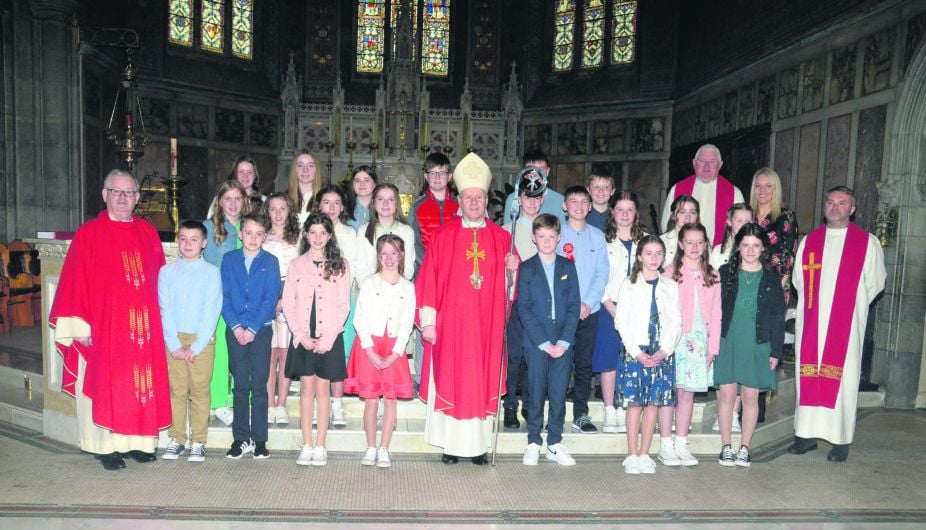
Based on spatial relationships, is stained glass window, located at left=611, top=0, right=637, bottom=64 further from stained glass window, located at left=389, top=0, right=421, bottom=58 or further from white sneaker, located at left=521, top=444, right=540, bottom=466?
white sneaker, located at left=521, top=444, right=540, bottom=466

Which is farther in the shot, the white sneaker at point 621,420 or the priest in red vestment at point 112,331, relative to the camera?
the white sneaker at point 621,420

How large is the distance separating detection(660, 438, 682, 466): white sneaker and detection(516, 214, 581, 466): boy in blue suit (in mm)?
813

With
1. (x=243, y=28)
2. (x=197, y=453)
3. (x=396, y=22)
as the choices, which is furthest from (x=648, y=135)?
(x=197, y=453)

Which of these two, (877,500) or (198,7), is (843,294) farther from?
(198,7)

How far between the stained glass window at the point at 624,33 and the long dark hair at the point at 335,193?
1138cm

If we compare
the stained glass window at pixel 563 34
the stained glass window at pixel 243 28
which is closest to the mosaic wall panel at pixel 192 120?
the stained glass window at pixel 243 28

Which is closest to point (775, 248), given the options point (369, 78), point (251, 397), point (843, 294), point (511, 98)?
point (843, 294)

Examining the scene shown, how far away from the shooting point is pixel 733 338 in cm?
483

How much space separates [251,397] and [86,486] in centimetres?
106

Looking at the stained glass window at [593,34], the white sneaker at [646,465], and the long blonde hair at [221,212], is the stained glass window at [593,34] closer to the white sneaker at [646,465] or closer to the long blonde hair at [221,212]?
the long blonde hair at [221,212]

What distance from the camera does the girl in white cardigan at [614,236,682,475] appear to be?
4.54 metres

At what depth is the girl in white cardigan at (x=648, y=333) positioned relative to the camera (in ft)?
14.9

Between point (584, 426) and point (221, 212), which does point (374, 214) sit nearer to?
point (221, 212)

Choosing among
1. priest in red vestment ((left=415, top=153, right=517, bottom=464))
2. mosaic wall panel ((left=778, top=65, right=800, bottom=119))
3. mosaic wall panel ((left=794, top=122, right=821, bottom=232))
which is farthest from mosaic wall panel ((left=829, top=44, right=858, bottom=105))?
priest in red vestment ((left=415, top=153, right=517, bottom=464))
